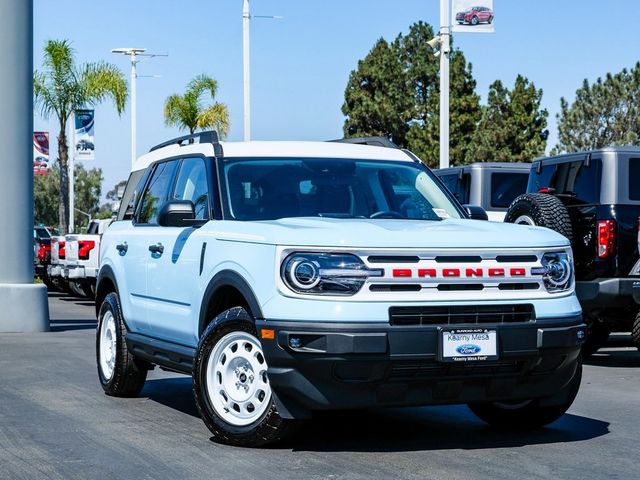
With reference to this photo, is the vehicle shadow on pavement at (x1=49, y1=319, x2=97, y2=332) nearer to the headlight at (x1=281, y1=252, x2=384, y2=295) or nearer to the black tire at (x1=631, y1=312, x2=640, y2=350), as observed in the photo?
the black tire at (x1=631, y1=312, x2=640, y2=350)

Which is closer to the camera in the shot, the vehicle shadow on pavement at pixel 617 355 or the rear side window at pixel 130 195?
the rear side window at pixel 130 195

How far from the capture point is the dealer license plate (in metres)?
6.50

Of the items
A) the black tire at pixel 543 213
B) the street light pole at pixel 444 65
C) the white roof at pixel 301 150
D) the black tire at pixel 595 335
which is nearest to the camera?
the white roof at pixel 301 150

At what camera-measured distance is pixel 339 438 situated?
7.41 meters

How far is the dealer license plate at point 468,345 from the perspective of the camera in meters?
6.50

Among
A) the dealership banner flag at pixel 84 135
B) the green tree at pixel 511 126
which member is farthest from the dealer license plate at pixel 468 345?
the green tree at pixel 511 126

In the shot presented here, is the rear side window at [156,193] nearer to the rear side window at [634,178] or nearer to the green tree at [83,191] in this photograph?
the rear side window at [634,178]

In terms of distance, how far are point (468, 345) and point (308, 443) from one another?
1260 mm

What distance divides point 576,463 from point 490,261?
1203 millimetres

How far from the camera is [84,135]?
144ft

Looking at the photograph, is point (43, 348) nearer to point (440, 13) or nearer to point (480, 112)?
point (440, 13)

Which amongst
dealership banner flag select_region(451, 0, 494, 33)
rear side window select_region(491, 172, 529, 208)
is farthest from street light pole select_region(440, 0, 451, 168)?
rear side window select_region(491, 172, 529, 208)

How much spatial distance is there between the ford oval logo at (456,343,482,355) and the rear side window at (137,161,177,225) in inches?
122

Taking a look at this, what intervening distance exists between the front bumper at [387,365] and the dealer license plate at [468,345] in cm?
3
